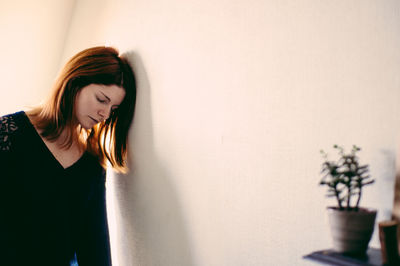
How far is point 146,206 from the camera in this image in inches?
49.3

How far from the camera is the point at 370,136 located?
68cm

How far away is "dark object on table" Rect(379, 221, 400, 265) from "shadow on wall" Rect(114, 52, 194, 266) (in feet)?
2.11

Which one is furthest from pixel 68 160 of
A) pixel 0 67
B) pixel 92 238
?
pixel 0 67

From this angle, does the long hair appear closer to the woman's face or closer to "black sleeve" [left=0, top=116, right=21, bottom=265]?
the woman's face

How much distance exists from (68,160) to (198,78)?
66cm

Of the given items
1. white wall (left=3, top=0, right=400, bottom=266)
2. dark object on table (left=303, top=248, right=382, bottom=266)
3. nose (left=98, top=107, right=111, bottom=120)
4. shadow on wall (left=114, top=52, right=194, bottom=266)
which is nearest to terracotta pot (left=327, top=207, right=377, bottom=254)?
dark object on table (left=303, top=248, right=382, bottom=266)

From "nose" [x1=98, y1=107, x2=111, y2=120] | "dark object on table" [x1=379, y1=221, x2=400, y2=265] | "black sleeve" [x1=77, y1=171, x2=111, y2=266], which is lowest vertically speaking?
"black sleeve" [x1=77, y1=171, x2=111, y2=266]

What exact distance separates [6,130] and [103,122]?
1.22 ft

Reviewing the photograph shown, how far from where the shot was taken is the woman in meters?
1.21

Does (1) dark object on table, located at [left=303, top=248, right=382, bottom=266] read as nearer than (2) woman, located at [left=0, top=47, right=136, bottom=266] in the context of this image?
Yes

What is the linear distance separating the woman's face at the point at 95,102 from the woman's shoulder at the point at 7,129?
9.0 inches

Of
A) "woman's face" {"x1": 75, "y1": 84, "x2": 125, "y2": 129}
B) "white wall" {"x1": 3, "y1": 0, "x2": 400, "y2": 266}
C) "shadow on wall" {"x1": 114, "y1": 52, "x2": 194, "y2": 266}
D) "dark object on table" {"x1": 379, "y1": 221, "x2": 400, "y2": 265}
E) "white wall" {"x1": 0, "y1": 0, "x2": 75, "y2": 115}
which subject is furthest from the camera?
"white wall" {"x1": 0, "y1": 0, "x2": 75, "y2": 115}

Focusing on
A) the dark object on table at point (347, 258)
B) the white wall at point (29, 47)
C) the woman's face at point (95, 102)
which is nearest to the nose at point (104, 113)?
the woman's face at point (95, 102)

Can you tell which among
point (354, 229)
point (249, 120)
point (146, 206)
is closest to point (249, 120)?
point (249, 120)
